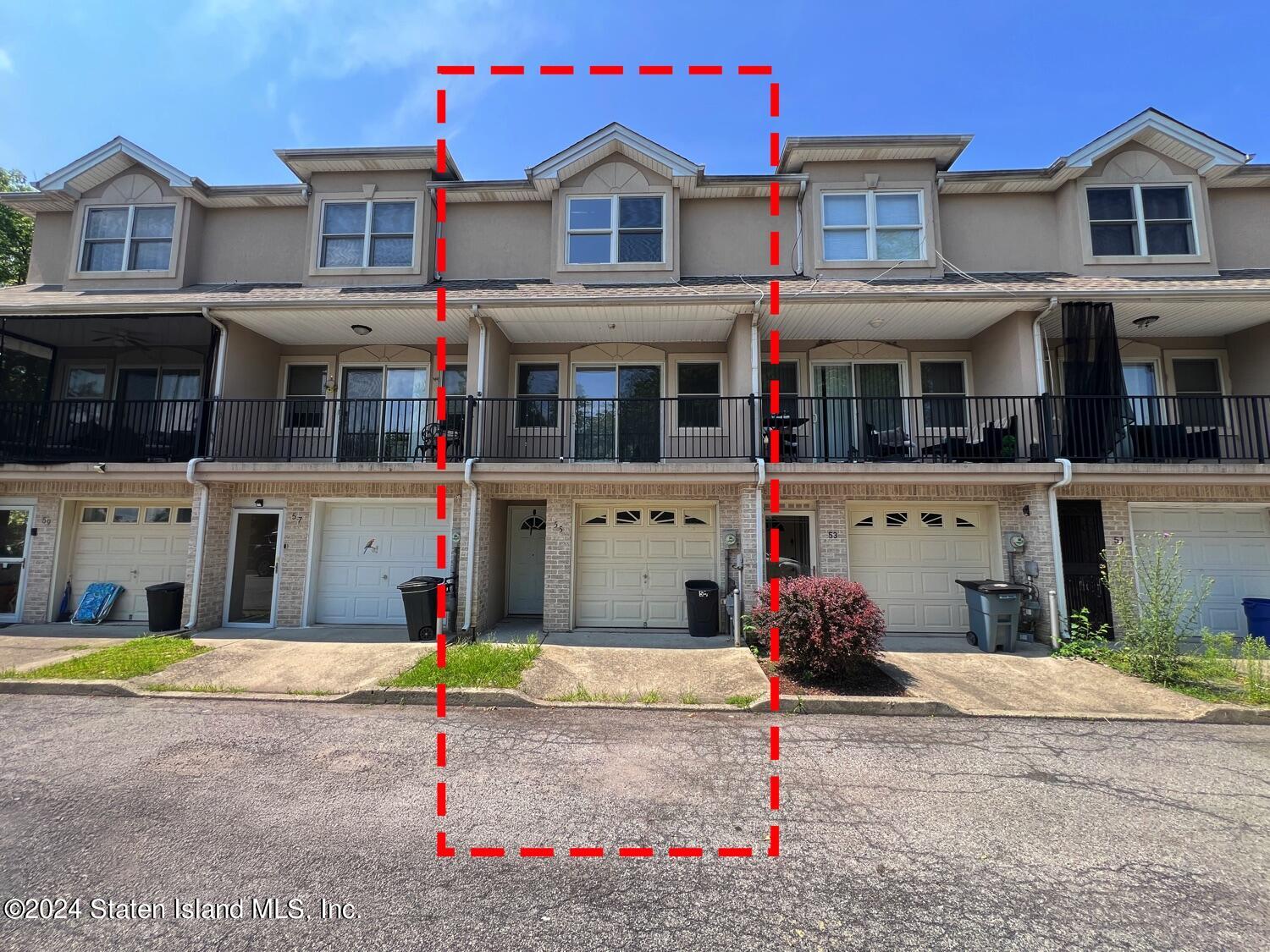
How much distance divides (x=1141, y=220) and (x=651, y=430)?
1067 centimetres

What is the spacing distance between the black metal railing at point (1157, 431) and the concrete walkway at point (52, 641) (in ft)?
51.2

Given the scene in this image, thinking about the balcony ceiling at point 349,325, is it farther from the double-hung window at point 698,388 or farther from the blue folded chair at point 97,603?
the blue folded chair at point 97,603

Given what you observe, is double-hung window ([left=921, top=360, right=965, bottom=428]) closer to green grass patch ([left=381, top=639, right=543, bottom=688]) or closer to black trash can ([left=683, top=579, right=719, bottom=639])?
black trash can ([left=683, top=579, right=719, bottom=639])

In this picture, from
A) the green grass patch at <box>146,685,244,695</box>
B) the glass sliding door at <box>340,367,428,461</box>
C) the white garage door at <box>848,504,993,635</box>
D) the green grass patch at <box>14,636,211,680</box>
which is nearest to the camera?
the green grass patch at <box>146,685,244,695</box>

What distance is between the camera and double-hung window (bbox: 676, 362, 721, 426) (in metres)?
10.9

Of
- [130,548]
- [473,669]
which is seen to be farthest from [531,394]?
[130,548]

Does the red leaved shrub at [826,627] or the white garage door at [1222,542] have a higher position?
the white garage door at [1222,542]

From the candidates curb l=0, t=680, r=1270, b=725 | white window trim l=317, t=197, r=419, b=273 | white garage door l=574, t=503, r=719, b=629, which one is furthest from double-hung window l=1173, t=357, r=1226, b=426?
white window trim l=317, t=197, r=419, b=273

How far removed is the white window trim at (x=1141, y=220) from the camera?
10.6 metres

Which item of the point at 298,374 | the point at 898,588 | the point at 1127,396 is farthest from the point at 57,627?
the point at 1127,396

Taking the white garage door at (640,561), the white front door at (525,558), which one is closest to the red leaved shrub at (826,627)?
the white garage door at (640,561)

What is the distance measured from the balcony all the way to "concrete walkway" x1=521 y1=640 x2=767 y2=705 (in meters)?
3.46

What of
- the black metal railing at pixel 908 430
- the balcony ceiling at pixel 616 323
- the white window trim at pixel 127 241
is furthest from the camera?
the white window trim at pixel 127 241

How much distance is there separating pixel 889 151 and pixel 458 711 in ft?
41.9
